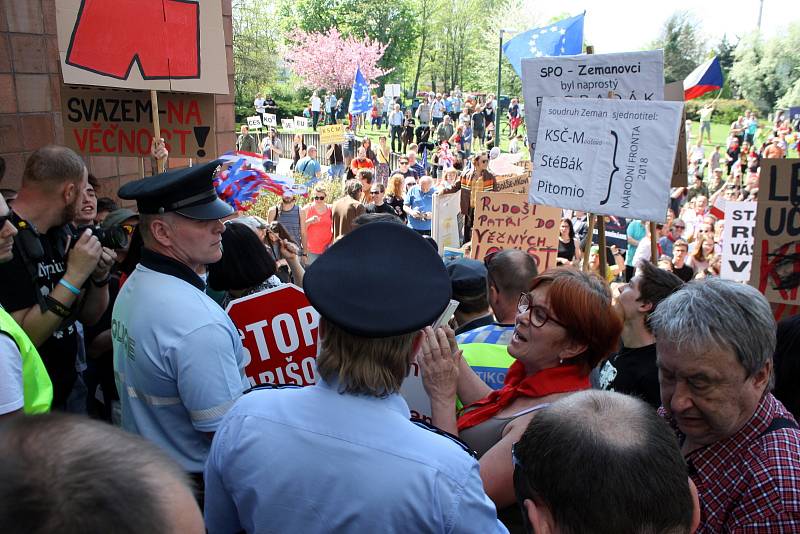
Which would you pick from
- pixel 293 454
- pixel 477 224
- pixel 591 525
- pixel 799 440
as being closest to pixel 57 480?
pixel 293 454

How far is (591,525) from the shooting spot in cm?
122

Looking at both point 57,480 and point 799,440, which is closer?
point 57,480

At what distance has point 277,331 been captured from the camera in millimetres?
2697

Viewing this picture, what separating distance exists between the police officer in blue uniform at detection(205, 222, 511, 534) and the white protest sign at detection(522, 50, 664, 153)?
10.5 ft

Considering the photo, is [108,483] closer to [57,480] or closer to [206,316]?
[57,480]

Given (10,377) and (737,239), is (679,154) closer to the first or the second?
(737,239)

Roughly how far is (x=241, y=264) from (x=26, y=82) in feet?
11.6

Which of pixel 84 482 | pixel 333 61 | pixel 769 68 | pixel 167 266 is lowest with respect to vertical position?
pixel 167 266

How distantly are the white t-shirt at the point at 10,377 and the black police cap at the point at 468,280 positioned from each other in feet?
6.93

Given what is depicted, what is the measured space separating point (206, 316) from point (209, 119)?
3245mm

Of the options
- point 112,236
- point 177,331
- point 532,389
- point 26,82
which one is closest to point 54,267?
point 112,236

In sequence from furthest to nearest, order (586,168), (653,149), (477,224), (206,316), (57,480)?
1. (477,224)
2. (586,168)
3. (653,149)
4. (206,316)
5. (57,480)

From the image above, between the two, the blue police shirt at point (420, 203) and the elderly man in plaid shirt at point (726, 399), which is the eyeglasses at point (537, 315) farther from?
the blue police shirt at point (420, 203)

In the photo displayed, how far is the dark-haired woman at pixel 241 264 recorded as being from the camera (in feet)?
9.85
